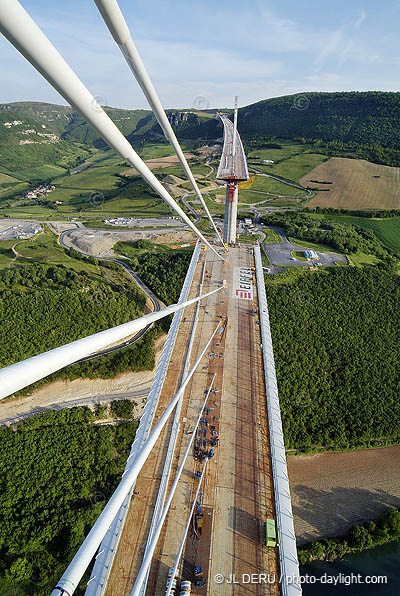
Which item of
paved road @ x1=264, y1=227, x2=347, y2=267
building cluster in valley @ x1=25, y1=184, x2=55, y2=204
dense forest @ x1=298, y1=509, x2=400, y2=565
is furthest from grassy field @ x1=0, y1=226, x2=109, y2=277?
building cluster in valley @ x1=25, y1=184, x2=55, y2=204

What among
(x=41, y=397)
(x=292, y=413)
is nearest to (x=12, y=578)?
(x=41, y=397)

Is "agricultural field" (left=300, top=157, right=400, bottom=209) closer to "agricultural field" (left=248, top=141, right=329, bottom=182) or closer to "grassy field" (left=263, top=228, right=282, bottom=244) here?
"agricultural field" (left=248, top=141, right=329, bottom=182)

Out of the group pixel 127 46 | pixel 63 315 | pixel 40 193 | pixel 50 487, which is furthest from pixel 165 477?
pixel 40 193

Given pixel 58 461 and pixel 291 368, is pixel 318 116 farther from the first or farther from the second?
pixel 58 461

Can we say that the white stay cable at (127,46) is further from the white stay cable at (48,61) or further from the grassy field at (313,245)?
the grassy field at (313,245)

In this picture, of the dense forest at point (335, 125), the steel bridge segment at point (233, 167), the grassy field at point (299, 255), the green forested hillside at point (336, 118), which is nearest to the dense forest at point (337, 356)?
the grassy field at point (299, 255)
